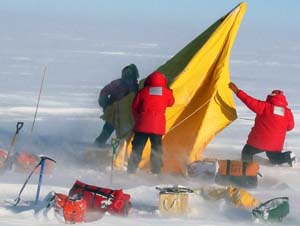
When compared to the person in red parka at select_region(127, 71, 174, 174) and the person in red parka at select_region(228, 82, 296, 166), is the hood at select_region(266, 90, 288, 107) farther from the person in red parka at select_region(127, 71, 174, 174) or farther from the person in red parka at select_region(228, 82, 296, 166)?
the person in red parka at select_region(127, 71, 174, 174)

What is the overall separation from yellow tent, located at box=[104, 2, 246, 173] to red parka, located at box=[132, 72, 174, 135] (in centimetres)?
88

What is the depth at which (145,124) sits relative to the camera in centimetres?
1085

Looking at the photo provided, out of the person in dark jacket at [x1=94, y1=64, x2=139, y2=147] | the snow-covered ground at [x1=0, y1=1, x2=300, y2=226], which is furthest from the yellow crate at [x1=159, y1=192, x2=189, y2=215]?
the person in dark jacket at [x1=94, y1=64, x2=139, y2=147]

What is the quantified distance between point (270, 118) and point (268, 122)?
0.20 ft

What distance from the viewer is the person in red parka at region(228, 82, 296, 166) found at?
449 inches

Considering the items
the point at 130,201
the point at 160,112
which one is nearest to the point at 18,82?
the point at 160,112

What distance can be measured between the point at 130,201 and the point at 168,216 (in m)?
0.72

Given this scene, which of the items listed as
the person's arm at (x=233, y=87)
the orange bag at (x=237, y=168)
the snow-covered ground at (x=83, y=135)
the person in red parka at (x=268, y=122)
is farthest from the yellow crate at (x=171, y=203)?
the person's arm at (x=233, y=87)

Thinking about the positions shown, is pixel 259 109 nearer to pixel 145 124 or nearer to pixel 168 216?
pixel 145 124

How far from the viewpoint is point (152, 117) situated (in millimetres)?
10820

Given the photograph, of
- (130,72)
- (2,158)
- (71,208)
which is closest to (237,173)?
(130,72)

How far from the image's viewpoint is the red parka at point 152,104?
1075 centimetres

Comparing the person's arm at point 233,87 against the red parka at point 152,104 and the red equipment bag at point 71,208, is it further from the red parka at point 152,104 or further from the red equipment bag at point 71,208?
the red equipment bag at point 71,208

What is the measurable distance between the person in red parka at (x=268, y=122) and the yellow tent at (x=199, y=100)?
392 millimetres
